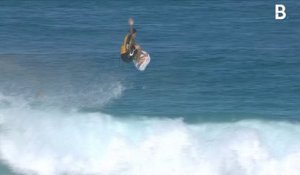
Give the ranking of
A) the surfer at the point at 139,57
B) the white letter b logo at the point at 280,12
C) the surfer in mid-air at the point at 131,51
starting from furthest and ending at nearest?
the white letter b logo at the point at 280,12
the surfer at the point at 139,57
the surfer in mid-air at the point at 131,51

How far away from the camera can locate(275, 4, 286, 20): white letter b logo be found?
227ft

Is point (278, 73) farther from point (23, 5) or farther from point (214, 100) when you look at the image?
point (23, 5)

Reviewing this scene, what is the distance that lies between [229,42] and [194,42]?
111 inches

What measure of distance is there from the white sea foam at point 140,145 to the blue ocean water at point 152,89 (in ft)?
0.20

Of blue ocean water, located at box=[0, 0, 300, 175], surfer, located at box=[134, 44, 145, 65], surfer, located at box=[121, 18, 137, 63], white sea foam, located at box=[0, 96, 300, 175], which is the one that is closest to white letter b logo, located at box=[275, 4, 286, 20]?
blue ocean water, located at box=[0, 0, 300, 175]

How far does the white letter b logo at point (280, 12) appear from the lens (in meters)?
69.1

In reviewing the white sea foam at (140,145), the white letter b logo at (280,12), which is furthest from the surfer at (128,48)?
the white letter b logo at (280,12)

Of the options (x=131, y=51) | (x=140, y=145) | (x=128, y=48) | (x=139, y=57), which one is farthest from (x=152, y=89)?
(x=128, y=48)

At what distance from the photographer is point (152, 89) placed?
55625 mm

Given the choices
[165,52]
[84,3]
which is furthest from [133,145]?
[84,3]

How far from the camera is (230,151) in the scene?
44469 mm

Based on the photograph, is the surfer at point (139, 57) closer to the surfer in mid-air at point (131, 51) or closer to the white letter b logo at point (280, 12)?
the surfer in mid-air at point (131, 51)

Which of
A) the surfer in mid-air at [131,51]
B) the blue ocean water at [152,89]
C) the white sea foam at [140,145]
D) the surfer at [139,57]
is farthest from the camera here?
the blue ocean water at [152,89]

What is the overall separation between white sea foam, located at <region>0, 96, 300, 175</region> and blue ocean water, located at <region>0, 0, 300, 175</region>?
6 centimetres
